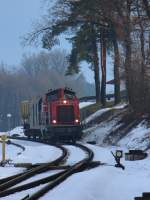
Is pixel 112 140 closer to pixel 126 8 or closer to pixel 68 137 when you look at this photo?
pixel 68 137

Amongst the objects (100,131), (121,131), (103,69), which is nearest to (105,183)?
(121,131)

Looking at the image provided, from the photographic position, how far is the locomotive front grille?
4334 centimetres

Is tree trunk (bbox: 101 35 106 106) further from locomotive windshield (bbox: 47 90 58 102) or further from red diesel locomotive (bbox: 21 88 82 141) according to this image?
red diesel locomotive (bbox: 21 88 82 141)

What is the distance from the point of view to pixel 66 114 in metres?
43.6

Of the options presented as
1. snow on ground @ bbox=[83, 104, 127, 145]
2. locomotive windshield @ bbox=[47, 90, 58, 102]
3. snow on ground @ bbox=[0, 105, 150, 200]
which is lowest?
snow on ground @ bbox=[83, 104, 127, 145]

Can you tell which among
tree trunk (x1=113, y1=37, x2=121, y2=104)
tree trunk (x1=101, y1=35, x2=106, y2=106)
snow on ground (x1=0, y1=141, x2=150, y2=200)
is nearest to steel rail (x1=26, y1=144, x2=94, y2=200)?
snow on ground (x1=0, y1=141, x2=150, y2=200)

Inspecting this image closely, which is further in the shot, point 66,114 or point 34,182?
point 66,114

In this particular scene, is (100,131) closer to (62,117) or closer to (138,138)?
(62,117)

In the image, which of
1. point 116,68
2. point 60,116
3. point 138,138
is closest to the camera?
point 138,138

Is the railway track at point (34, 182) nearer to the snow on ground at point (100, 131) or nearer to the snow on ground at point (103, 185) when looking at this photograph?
the snow on ground at point (103, 185)

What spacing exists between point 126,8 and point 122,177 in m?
29.2

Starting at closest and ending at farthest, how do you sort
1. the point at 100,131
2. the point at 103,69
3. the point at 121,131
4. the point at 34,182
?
the point at 34,182, the point at 121,131, the point at 100,131, the point at 103,69

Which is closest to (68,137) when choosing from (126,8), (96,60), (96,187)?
(126,8)

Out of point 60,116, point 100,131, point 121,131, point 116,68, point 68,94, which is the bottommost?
point 100,131
